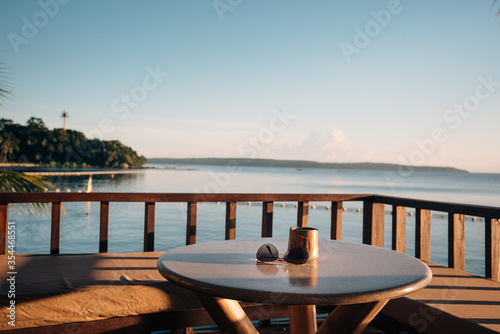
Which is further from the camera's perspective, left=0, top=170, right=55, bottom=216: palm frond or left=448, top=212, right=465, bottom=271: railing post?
left=0, top=170, right=55, bottom=216: palm frond

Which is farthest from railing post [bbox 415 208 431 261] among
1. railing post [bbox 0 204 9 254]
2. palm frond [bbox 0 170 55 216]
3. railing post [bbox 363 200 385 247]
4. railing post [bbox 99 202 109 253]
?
palm frond [bbox 0 170 55 216]

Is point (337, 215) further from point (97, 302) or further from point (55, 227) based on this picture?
point (55, 227)

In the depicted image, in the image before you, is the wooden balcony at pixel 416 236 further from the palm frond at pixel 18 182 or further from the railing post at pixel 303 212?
the palm frond at pixel 18 182

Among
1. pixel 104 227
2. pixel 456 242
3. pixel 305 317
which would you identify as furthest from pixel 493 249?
pixel 104 227

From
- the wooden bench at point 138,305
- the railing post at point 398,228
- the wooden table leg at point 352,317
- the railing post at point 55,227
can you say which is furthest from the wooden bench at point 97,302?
the railing post at point 398,228

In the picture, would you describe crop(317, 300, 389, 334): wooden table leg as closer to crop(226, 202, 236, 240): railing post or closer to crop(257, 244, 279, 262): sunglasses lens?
crop(257, 244, 279, 262): sunglasses lens

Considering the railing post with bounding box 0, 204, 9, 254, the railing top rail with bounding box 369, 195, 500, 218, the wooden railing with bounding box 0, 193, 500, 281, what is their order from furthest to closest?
the railing post with bounding box 0, 204, 9, 254, the wooden railing with bounding box 0, 193, 500, 281, the railing top rail with bounding box 369, 195, 500, 218

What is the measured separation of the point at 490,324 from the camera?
1.53m

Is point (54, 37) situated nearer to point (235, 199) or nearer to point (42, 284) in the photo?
point (235, 199)

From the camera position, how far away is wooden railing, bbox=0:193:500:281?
2484 millimetres

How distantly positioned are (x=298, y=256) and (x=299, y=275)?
0.47ft

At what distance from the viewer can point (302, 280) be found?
1.17 m

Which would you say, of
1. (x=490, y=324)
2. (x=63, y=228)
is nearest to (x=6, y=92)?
(x=490, y=324)

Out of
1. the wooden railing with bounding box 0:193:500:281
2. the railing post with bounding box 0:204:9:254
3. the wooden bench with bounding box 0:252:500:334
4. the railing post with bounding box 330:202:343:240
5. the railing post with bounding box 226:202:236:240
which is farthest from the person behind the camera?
the railing post with bounding box 330:202:343:240
